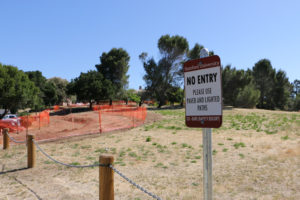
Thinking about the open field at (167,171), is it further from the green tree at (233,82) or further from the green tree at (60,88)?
the green tree at (60,88)

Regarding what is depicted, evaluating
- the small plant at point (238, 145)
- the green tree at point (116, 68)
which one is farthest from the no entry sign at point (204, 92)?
the green tree at point (116, 68)

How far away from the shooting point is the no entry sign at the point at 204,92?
230 cm

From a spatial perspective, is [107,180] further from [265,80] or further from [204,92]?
[265,80]

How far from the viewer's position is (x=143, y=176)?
20.5ft

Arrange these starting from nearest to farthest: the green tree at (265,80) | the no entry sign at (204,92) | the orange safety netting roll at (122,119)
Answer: the no entry sign at (204,92) < the orange safety netting roll at (122,119) < the green tree at (265,80)

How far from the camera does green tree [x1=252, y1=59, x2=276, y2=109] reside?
57.0 metres

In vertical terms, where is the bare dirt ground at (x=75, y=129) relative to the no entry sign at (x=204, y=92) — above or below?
below

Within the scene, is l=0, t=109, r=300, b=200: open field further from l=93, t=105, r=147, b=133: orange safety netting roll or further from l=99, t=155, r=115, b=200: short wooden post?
l=93, t=105, r=147, b=133: orange safety netting roll

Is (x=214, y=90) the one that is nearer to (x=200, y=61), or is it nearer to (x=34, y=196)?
(x=200, y=61)

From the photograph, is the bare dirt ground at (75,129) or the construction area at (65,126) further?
the construction area at (65,126)

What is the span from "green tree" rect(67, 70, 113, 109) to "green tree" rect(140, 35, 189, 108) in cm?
819

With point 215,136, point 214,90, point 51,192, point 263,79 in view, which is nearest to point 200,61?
point 214,90

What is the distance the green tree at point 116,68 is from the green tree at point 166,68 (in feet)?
23.7

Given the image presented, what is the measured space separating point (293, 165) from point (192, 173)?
9.34 ft
